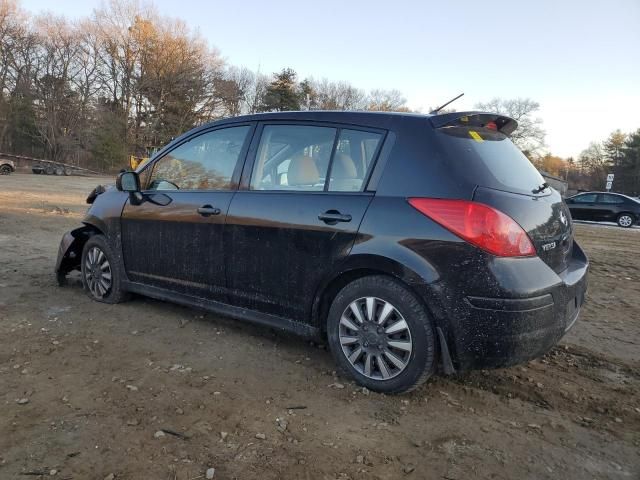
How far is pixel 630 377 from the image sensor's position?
343cm

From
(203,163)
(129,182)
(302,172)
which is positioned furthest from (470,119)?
(129,182)

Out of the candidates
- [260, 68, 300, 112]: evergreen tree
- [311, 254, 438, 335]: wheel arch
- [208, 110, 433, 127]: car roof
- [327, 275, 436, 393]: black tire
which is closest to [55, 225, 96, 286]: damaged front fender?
[208, 110, 433, 127]: car roof

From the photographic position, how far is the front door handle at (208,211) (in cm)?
369

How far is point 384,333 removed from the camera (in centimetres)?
292

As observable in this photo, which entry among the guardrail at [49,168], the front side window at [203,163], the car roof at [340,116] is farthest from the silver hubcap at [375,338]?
the guardrail at [49,168]

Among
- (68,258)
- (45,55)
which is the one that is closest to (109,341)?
(68,258)

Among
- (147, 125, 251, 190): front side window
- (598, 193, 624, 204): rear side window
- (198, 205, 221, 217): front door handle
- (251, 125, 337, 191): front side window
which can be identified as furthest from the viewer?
(598, 193, 624, 204): rear side window

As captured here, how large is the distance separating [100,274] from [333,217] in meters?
2.76

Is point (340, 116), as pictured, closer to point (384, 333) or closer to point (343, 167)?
point (343, 167)

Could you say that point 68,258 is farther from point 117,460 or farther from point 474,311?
point 474,311

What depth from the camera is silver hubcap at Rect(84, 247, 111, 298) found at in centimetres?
464

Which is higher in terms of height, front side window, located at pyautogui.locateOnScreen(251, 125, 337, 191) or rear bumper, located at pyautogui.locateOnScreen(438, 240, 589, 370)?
front side window, located at pyautogui.locateOnScreen(251, 125, 337, 191)

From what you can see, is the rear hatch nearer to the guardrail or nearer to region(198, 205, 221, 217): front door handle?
region(198, 205, 221, 217): front door handle

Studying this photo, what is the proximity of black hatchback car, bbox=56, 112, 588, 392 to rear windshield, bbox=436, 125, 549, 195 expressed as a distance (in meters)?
0.01
